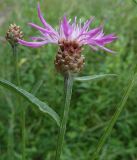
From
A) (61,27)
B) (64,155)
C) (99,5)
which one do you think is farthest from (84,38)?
(99,5)

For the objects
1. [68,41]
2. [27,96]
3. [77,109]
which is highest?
[68,41]

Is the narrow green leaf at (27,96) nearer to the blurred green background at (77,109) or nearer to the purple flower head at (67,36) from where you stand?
the purple flower head at (67,36)

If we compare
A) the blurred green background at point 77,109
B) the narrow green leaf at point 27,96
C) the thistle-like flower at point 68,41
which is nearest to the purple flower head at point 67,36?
the thistle-like flower at point 68,41

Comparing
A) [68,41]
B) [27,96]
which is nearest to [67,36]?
[68,41]

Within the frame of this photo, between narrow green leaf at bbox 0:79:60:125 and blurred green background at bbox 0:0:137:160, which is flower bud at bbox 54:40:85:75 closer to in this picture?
narrow green leaf at bbox 0:79:60:125

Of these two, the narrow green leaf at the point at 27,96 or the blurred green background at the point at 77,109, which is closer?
the narrow green leaf at the point at 27,96

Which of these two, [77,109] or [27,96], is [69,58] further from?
[77,109]

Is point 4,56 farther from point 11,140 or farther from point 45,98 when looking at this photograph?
point 11,140

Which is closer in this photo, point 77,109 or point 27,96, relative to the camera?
point 27,96
